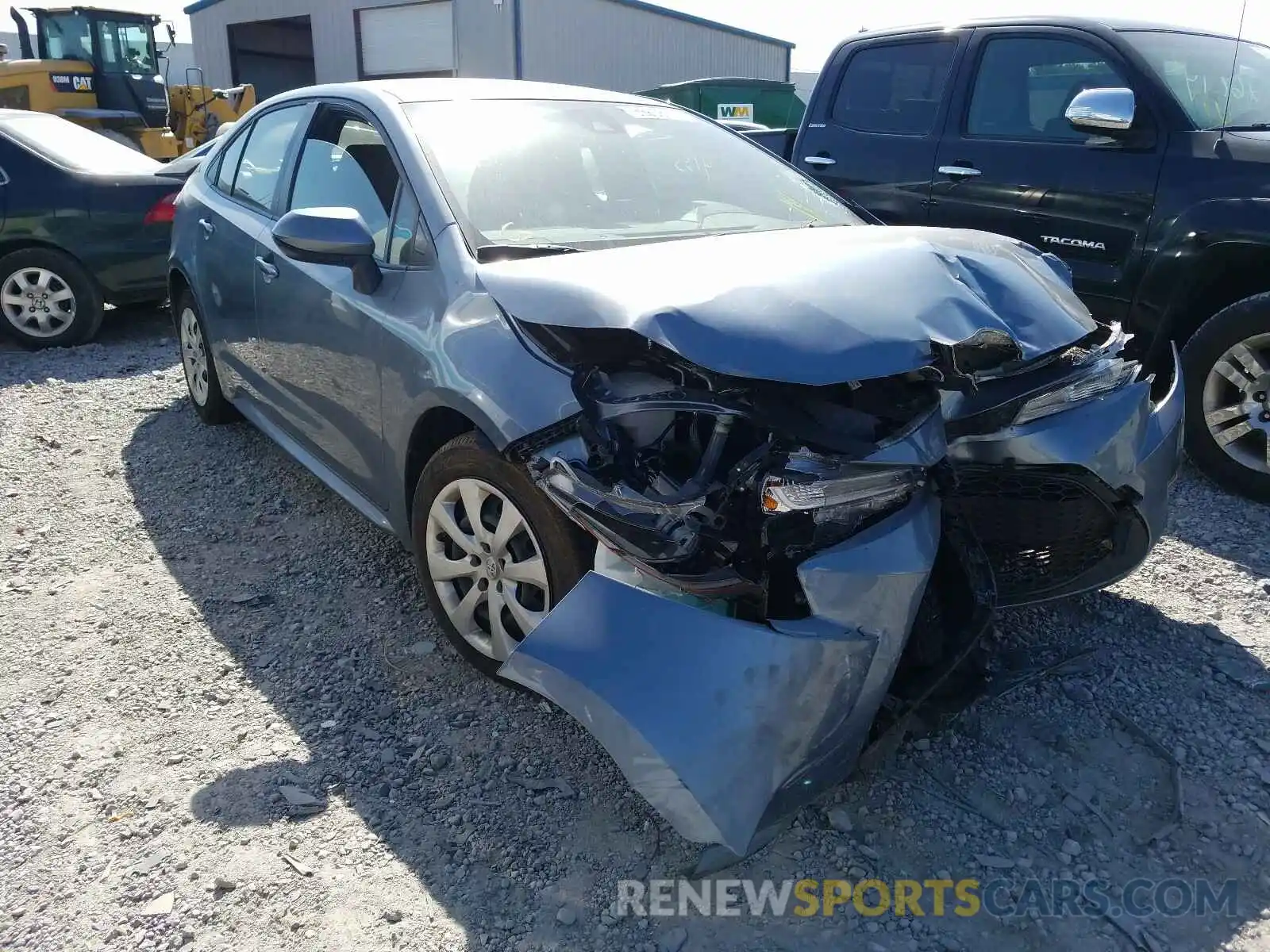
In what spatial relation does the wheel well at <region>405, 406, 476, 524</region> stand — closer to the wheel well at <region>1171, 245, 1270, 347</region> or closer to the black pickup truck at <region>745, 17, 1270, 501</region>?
the black pickup truck at <region>745, 17, 1270, 501</region>

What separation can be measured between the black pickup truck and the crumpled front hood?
1.84 m

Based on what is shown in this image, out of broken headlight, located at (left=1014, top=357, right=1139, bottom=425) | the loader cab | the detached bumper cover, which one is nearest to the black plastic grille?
broken headlight, located at (left=1014, top=357, right=1139, bottom=425)

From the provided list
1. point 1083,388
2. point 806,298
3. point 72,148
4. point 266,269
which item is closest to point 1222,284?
point 1083,388

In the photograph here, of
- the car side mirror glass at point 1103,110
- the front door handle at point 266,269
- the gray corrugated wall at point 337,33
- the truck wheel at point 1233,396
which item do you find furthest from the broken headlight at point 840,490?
the gray corrugated wall at point 337,33

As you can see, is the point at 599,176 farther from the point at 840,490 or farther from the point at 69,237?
the point at 69,237

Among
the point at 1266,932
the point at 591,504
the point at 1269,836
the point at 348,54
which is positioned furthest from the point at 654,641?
the point at 348,54

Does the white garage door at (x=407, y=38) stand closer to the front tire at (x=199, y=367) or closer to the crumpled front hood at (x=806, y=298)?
the front tire at (x=199, y=367)

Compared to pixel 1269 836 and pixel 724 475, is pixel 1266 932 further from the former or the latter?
pixel 724 475

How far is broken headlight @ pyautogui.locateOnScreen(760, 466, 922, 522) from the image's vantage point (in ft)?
6.76

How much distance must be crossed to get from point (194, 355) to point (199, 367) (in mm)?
91

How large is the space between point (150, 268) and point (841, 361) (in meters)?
6.31

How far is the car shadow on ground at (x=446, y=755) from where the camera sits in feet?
7.44

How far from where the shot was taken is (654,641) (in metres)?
2.03

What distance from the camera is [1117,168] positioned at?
4.50 meters
